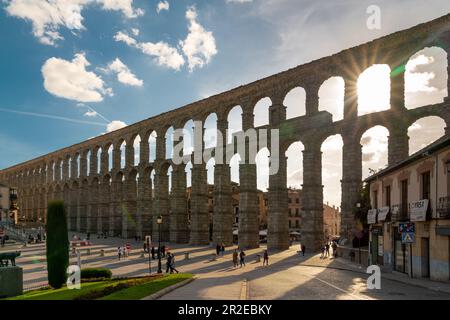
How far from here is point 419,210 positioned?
23234mm

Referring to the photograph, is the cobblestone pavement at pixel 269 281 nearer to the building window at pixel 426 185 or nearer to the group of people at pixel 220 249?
the group of people at pixel 220 249

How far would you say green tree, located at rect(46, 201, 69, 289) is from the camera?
72.5 feet

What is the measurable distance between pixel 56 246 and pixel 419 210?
64.4ft

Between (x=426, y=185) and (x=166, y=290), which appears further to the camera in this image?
(x=426, y=185)

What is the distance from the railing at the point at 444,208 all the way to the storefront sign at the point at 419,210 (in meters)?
1.02

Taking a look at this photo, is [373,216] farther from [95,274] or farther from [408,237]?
[95,274]

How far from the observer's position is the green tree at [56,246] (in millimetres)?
22094

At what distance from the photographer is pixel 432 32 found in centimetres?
3816

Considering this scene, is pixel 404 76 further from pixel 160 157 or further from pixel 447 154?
pixel 160 157

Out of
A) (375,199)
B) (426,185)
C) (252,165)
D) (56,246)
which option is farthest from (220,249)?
(426,185)

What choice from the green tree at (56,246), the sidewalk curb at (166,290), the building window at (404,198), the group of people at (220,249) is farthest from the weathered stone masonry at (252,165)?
the green tree at (56,246)

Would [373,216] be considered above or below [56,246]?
above

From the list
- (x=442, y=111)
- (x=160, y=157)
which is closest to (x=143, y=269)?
(x=442, y=111)

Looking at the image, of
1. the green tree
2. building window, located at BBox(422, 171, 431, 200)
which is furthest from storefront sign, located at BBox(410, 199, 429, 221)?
the green tree
